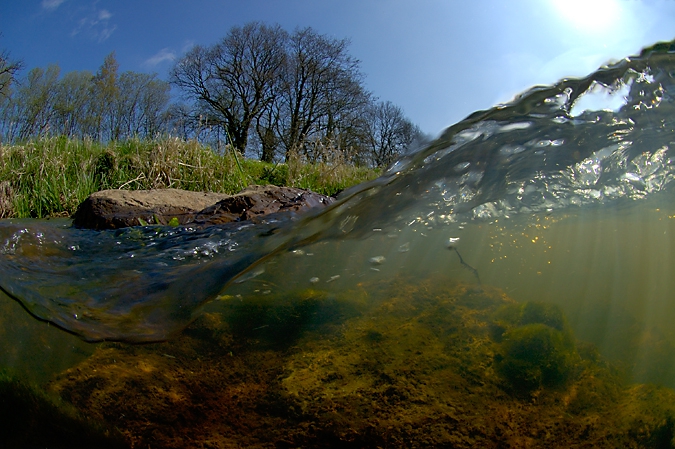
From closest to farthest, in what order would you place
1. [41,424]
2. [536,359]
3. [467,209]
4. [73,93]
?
[536,359] < [41,424] < [467,209] < [73,93]

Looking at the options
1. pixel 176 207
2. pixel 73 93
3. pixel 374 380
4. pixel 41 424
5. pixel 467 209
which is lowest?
pixel 41 424

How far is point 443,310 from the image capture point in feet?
5.16

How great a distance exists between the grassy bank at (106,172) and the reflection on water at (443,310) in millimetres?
5935

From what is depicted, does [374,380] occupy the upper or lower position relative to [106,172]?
lower

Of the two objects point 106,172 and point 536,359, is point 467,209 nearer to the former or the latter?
point 536,359

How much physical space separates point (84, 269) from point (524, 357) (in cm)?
239

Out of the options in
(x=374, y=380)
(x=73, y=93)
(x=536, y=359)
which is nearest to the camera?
(x=536, y=359)

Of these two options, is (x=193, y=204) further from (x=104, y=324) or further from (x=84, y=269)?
(x=104, y=324)

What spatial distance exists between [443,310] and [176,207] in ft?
16.5

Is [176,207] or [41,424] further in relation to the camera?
[176,207]

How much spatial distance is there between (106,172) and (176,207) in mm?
3797

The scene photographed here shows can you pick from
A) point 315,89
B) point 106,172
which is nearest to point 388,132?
point 315,89

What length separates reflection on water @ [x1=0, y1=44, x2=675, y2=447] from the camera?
4.57 ft

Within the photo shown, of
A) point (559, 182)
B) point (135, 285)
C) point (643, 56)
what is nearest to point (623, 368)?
point (559, 182)
